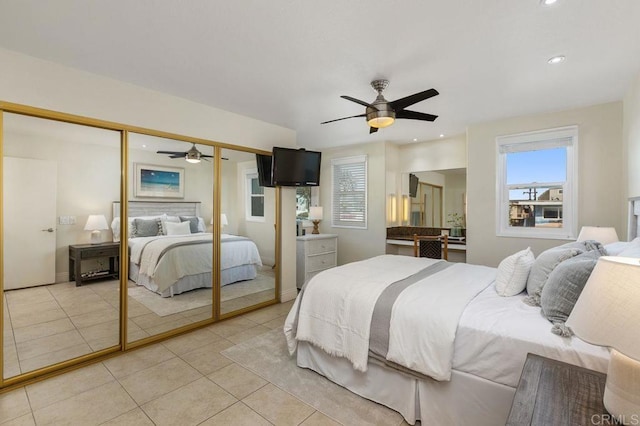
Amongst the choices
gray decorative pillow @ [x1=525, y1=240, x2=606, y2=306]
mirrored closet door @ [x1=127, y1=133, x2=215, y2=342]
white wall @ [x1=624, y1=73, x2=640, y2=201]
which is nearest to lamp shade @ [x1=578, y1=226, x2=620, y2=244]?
white wall @ [x1=624, y1=73, x2=640, y2=201]

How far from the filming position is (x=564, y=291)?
166 centimetres

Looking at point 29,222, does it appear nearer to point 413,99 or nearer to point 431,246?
point 413,99

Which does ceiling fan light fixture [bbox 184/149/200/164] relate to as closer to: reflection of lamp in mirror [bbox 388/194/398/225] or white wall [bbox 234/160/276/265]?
white wall [bbox 234/160/276/265]

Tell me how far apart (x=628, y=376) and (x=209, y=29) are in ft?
9.04

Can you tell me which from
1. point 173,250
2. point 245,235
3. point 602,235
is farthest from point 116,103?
point 602,235

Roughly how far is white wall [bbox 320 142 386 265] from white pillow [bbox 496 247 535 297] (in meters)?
3.12

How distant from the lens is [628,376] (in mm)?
906

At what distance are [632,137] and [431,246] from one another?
2483 millimetres

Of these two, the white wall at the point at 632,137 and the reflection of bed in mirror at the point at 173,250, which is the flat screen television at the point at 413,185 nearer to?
the white wall at the point at 632,137

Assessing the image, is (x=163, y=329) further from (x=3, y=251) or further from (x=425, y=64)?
(x=425, y=64)

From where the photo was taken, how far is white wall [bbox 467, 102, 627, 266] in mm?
3369

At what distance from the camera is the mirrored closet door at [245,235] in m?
3.80

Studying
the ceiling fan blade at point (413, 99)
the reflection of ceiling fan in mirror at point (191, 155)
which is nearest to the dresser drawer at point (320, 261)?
the reflection of ceiling fan in mirror at point (191, 155)

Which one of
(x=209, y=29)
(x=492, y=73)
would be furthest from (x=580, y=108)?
(x=209, y=29)
